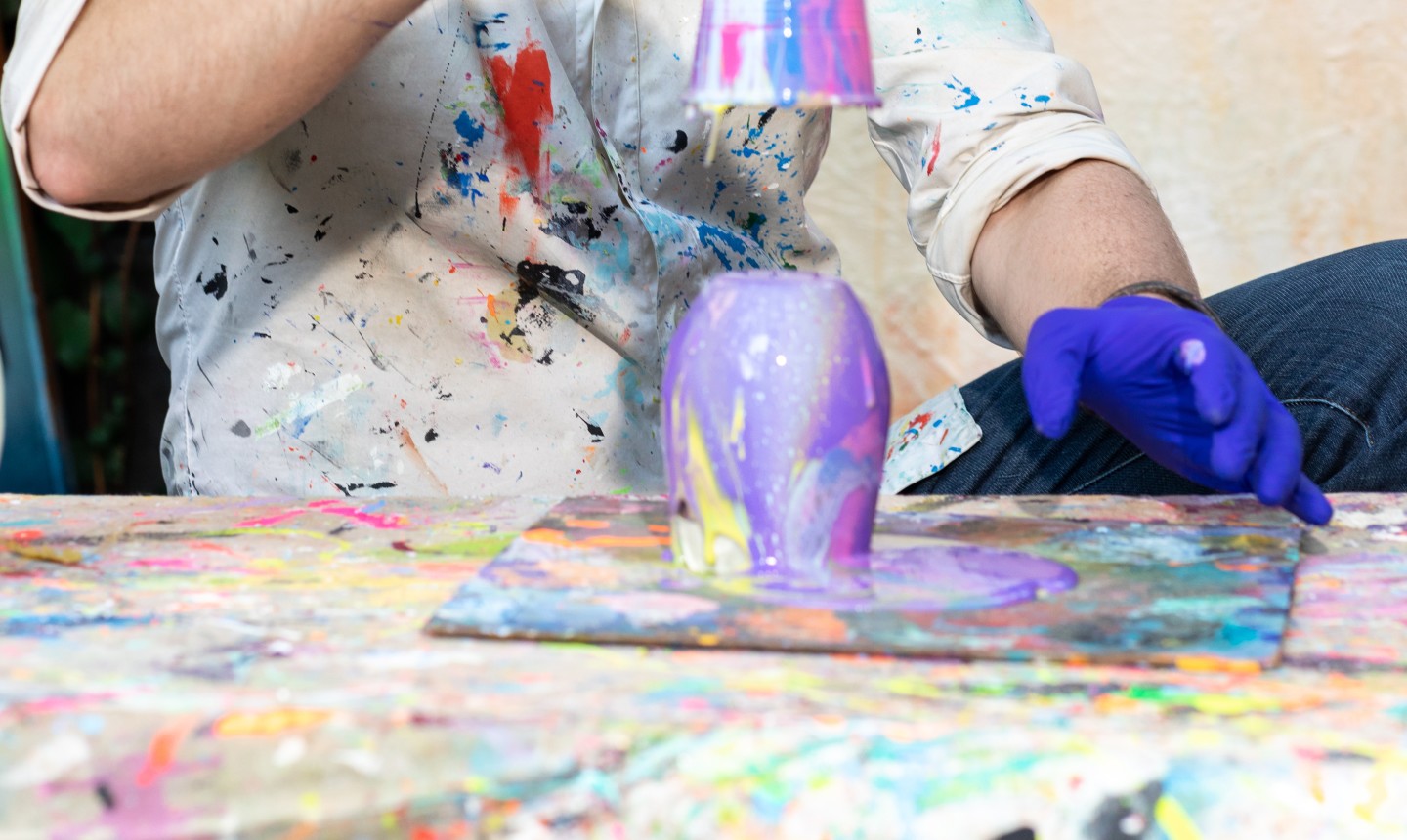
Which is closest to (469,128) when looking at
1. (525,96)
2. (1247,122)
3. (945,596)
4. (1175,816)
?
(525,96)

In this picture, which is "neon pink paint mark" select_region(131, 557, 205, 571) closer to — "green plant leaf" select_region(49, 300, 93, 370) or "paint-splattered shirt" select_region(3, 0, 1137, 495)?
"paint-splattered shirt" select_region(3, 0, 1137, 495)

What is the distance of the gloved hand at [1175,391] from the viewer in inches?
26.0

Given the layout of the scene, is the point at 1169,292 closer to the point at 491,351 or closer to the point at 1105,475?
the point at 1105,475

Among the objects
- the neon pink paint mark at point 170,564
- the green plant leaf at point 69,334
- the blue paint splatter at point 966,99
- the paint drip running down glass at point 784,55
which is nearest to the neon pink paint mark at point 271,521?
the neon pink paint mark at point 170,564

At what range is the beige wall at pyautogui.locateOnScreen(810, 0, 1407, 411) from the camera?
192 cm

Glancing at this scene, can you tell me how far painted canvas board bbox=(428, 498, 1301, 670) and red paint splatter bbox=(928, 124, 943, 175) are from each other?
1.40 feet

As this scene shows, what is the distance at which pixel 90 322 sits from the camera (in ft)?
6.57

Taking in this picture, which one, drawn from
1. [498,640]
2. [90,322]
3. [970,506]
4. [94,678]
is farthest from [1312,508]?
[90,322]

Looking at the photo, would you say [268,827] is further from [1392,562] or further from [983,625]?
[1392,562]

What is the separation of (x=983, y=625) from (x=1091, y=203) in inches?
19.3

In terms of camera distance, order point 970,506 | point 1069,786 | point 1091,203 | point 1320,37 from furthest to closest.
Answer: point 1320,37 < point 1091,203 < point 970,506 < point 1069,786

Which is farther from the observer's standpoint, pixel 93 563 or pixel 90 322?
pixel 90 322

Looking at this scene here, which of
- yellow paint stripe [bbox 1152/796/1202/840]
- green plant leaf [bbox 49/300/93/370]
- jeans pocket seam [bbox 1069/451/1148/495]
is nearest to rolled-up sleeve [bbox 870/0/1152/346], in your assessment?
jeans pocket seam [bbox 1069/451/1148/495]

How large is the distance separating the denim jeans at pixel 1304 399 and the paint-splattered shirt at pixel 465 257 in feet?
0.31
